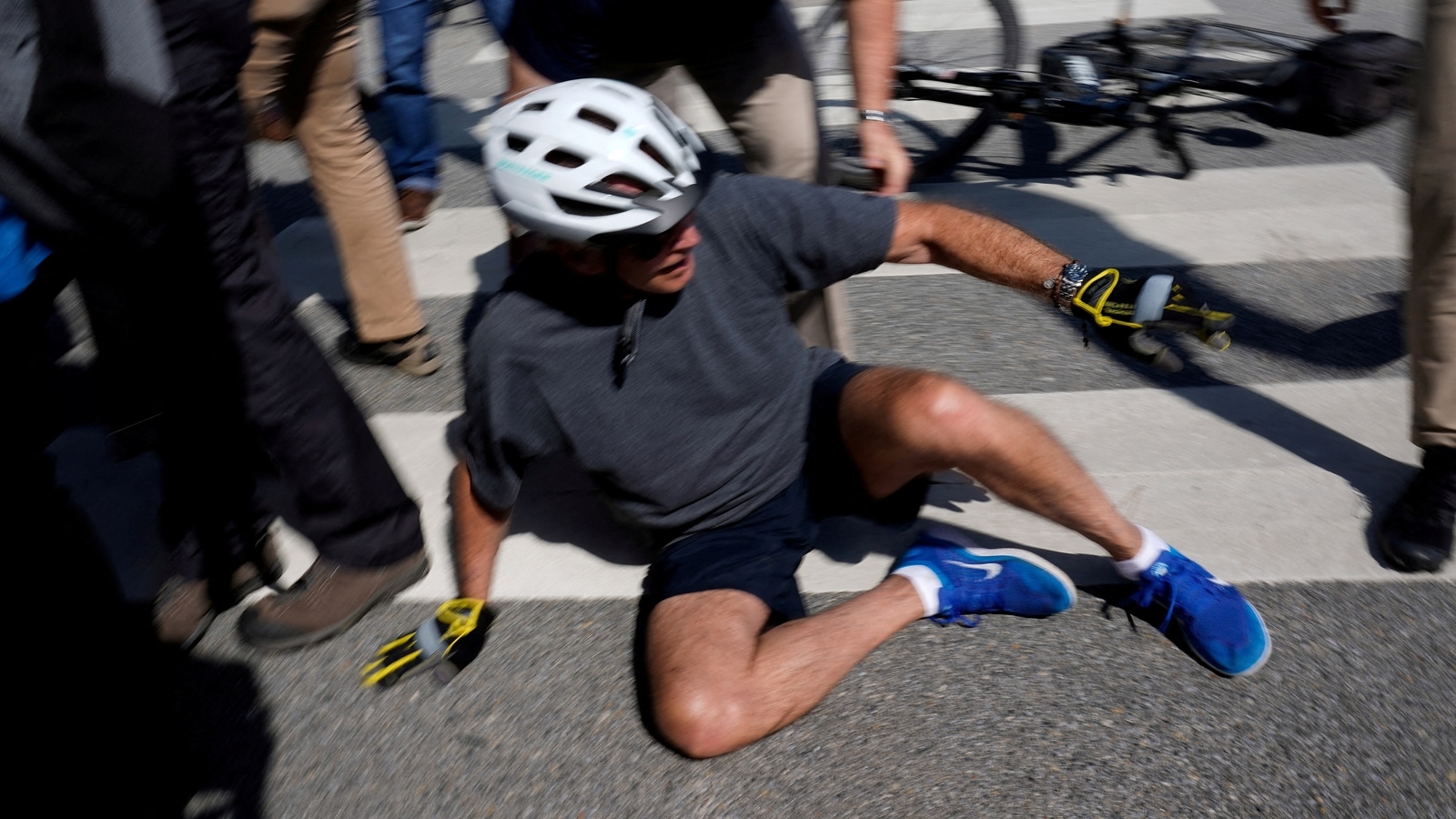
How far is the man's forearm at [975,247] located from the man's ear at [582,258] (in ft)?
2.10

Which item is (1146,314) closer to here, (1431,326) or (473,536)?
(1431,326)

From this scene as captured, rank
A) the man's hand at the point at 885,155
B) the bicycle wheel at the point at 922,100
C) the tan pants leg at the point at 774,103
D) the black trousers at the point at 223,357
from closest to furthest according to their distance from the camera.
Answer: the black trousers at the point at 223,357
the man's hand at the point at 885,155
the tan pants leg at the point at 774,103
the bicycle wheel at the point at 922,100

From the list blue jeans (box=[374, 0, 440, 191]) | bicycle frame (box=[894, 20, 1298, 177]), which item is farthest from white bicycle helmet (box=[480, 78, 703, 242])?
bicycle frame (box=[894, 20, 1298, 177])

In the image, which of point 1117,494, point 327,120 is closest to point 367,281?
point 327,120

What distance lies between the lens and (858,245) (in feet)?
8.03

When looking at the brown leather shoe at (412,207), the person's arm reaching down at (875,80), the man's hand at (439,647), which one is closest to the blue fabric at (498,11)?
the brown leather shoe at (412,207)

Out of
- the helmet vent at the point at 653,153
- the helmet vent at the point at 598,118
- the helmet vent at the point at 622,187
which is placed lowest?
the helmet vent at the point at 622,187

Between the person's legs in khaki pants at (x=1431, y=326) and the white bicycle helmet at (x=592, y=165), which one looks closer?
the white bicycle helmet at (x=592, y=165)

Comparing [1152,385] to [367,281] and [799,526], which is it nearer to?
[799,526]

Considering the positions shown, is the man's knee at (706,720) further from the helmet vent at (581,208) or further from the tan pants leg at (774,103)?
the tan pants leg at (774,103)

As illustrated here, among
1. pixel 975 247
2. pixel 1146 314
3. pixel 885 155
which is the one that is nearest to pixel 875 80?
pixel 885 155

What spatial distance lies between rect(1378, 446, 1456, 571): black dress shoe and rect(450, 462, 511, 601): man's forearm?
2103 mm

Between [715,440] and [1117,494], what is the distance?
115 centimetres

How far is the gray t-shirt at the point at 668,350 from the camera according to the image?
7.98ft
